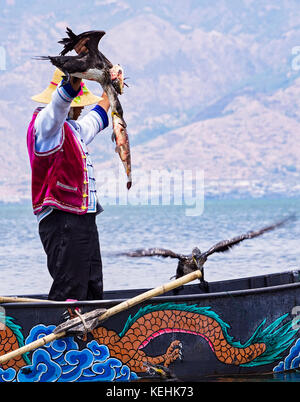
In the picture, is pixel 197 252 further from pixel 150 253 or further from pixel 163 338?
pixel 163 338

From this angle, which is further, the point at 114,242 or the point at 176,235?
the point at 176,235

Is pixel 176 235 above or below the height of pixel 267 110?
below

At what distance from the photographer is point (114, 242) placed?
35.5 m

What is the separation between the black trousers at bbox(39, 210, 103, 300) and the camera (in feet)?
17.9

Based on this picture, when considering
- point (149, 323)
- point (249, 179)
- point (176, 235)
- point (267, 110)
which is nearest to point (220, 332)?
point (149, 323)

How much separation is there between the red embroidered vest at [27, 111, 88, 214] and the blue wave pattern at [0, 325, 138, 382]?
866 millimetres

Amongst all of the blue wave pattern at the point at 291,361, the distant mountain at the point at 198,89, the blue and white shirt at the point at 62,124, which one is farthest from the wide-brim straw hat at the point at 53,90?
the distant mountain at the point at 198,89

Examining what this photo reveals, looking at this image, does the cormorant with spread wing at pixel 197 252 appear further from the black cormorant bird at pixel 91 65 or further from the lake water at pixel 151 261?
the black cormorant bird at pixel 91 65

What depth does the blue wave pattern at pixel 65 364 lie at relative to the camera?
547 cm

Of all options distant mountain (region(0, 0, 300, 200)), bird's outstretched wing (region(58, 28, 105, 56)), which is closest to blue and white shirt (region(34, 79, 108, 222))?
bird's outstretched wing (region(58, 28, 105, 56))

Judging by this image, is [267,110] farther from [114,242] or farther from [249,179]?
[114,242]

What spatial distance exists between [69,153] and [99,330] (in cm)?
125

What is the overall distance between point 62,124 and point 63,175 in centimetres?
43
